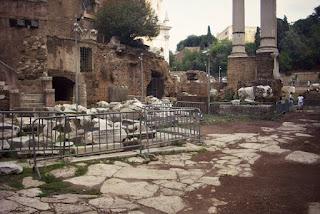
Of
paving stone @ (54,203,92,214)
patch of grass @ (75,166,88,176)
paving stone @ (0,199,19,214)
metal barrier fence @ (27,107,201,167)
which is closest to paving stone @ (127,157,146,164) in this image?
metal barrier fence @ (27,107,201,167)

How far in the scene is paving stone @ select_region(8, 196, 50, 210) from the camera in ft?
14.9

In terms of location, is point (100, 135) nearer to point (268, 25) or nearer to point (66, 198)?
point (66, 198)

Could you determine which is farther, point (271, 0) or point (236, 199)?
point (271, 0)

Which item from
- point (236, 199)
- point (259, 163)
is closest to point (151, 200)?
point (236, 199)

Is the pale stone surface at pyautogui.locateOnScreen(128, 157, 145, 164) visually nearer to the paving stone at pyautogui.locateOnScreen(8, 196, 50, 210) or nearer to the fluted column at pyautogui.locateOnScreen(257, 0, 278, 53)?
the paving stone at pyautogui.locateOnScreen(8, 196, 50, 210)

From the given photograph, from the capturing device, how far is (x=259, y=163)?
7312mm

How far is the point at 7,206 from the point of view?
4.53 metres

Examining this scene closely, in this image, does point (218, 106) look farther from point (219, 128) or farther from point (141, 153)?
point (141, 153)

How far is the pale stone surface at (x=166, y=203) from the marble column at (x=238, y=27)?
18.2 m

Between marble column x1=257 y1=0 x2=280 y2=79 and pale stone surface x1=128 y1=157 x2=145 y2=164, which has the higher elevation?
marble column x1=257 y1=0 x2=280 y2=79

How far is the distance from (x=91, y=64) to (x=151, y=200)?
17267 millimetres

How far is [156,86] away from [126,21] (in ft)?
17.6

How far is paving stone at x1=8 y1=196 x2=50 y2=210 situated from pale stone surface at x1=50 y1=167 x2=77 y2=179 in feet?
3.67

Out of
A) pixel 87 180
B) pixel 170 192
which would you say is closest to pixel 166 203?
pixel 170 192
